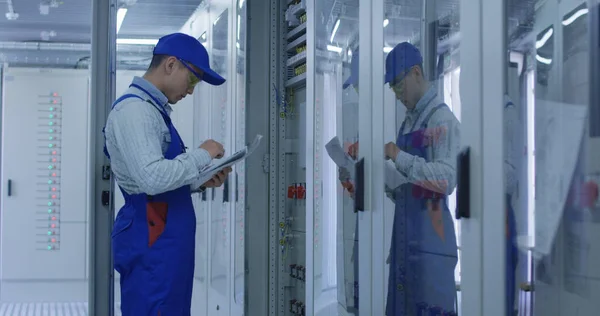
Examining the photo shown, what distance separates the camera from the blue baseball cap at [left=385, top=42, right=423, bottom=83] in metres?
2.61

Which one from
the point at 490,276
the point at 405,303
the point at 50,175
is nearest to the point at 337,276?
the point at 405,303

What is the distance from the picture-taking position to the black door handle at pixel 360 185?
10.1 ft

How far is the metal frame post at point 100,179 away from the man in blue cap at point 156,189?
1.19 meters

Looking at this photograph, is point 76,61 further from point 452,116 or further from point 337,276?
point 452,116

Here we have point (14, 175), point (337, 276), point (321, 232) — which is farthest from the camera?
point (14, 175)

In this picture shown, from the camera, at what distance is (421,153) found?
257 centimetres

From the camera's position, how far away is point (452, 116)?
7.48 feet

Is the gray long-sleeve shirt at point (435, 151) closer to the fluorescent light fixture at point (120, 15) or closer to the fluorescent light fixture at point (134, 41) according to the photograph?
the fluorescent light fixture at point (120, 15)

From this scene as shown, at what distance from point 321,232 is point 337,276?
12.6 inches

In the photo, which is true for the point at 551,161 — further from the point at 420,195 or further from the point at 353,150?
the point at 353,150

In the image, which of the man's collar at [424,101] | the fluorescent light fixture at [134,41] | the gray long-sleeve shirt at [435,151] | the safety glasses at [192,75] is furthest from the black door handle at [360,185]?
the fluorescent light fixture at [134,41]

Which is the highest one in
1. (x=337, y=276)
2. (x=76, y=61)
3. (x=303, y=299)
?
(x=76, y=61)

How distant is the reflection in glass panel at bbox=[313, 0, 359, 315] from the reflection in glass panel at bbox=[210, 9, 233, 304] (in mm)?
1263

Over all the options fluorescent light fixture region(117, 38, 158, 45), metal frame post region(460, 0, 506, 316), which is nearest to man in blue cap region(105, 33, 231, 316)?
metal frame post region(460, 0, 506, 316)
